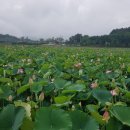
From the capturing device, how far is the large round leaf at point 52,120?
45.0 inches

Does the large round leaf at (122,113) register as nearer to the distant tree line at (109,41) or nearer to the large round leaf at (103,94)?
the large round leaf at (103,94)

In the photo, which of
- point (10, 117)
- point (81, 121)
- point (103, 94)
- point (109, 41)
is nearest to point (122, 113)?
A: point (81, 121)

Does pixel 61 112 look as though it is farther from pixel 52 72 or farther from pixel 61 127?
pixel 52 72

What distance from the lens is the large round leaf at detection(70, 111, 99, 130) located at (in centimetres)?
121

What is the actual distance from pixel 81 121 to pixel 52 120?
0.39 feet

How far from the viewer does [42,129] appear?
1.13 metres

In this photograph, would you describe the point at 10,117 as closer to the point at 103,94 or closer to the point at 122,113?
the point at 122,113

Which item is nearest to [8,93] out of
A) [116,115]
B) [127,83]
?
[116,115]

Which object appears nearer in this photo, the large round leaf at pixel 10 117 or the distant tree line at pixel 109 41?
the large round leaf at pixel 10 117

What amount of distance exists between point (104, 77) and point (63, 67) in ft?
3.28

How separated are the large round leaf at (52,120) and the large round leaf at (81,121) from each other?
58 millimetres

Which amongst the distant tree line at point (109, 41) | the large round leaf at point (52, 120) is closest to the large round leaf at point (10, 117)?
the large round leaf at point (52, 120)

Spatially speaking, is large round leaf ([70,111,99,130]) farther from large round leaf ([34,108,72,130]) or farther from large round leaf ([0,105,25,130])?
large round leaf ([0,105,25,130])

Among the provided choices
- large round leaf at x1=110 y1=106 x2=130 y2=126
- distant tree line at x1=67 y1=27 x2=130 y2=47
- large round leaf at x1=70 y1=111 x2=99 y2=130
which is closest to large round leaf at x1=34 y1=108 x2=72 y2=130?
large round leaf at x1=70 y1=111 x2=99 y2=130
